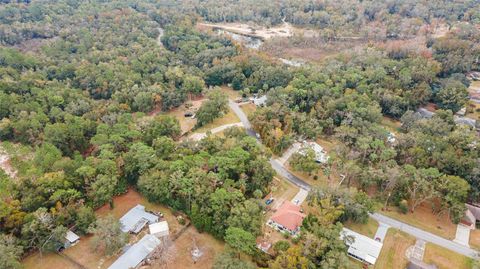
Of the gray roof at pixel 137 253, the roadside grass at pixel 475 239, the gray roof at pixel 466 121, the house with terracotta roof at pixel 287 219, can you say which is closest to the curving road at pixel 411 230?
the roadside grass at pixel 475 239

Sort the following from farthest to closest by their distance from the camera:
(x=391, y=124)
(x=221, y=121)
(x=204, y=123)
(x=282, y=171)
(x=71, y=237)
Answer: (x=391, y=124) < (x=221, y=121) < (x=204, y=123) < (x=282, y=171) < (x=71, y=237)

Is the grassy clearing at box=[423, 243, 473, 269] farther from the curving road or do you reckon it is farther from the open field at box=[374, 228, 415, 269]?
the open field at box=[374, 228, 415, 269]

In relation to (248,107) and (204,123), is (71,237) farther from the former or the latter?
(248,107)

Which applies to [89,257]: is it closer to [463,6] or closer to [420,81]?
[420,81]

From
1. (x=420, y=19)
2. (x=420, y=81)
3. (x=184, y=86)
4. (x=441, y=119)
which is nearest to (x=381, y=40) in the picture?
(x=420, y=19)

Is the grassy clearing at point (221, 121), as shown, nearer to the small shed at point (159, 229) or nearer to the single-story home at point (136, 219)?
the single-story home at point (136, 219)

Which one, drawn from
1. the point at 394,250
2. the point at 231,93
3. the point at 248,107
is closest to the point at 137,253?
the point at 394,250

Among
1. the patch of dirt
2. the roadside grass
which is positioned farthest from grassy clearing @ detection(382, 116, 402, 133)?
the patch of dirt
